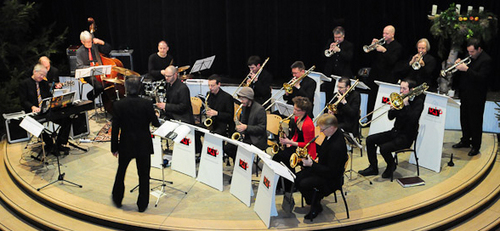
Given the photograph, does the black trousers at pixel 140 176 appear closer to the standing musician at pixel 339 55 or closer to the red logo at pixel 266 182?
the red logo at pixel 266 182

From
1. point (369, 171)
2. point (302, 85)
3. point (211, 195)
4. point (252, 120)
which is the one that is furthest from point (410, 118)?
point (211, 195)

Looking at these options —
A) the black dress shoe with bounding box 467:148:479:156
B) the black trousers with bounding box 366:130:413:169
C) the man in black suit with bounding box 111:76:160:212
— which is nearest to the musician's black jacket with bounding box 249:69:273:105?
the black trousers with bounding box 366:130:413:169

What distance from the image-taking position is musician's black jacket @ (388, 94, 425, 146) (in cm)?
656

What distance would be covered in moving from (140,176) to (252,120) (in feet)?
5.36

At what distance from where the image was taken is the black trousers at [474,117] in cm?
737

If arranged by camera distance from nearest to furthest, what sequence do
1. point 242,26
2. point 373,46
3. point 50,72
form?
point 373,46 < point 50,72 < point 242,26

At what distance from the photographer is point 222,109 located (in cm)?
694

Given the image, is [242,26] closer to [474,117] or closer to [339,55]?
[339,55]

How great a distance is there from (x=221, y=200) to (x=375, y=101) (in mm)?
3787

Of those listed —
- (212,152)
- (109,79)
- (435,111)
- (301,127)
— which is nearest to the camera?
(301,127)

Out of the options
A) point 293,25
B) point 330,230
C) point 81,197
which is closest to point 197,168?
point 81,197

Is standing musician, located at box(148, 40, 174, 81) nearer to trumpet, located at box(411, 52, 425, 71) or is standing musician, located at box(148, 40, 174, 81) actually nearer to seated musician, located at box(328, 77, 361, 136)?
seated musician, located at box(328, 77, 361, 136)

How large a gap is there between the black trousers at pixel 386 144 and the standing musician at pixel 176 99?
8.73 ft

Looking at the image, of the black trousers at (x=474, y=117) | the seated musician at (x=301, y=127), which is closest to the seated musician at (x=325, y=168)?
the seated musician at (x=301, y=127)
